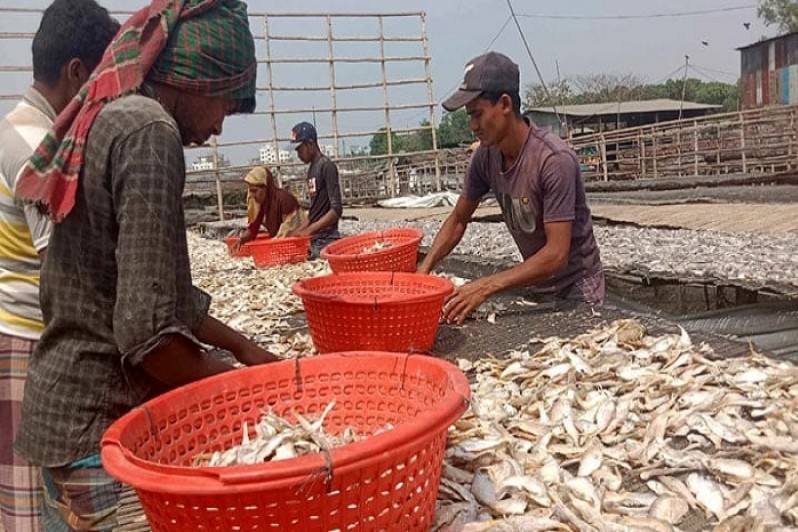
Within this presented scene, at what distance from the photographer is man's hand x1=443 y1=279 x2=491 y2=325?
256 cm

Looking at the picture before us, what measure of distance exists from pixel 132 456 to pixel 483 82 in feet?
6.91

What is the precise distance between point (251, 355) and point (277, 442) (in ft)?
1.00

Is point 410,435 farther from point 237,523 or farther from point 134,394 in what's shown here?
point 134,394

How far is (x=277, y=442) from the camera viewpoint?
1.21 meters

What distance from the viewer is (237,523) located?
0.95m

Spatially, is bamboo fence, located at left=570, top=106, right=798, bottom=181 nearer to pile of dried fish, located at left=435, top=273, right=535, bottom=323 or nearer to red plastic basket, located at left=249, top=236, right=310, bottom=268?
red plastic basket, located at left=249, top=236, right=310, bottom=268

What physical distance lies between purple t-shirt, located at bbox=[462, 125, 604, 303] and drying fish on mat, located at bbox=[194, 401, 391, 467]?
5.15ft

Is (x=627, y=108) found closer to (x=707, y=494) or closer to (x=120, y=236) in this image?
(x=707, y=494)

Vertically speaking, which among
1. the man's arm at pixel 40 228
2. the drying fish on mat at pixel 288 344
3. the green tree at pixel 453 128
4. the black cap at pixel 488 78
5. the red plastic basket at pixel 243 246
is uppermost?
the green tree at pixel 453 128

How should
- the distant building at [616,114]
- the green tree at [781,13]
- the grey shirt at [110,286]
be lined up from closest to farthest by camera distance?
1. the grey shirt at [110,286]
2. the distant building at [616,114]
3. the green tree at [781,13]

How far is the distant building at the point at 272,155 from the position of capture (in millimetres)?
13945

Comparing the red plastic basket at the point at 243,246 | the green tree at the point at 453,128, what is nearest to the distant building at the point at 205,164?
the red plastic basket at the point at 243,246

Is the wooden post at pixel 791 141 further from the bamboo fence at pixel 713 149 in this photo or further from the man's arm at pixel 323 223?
the man's arm at pixel 323 223

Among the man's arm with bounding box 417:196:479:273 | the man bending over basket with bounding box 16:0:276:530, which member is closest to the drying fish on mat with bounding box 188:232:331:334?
the man's arm with bounding box 417:196:479:273
